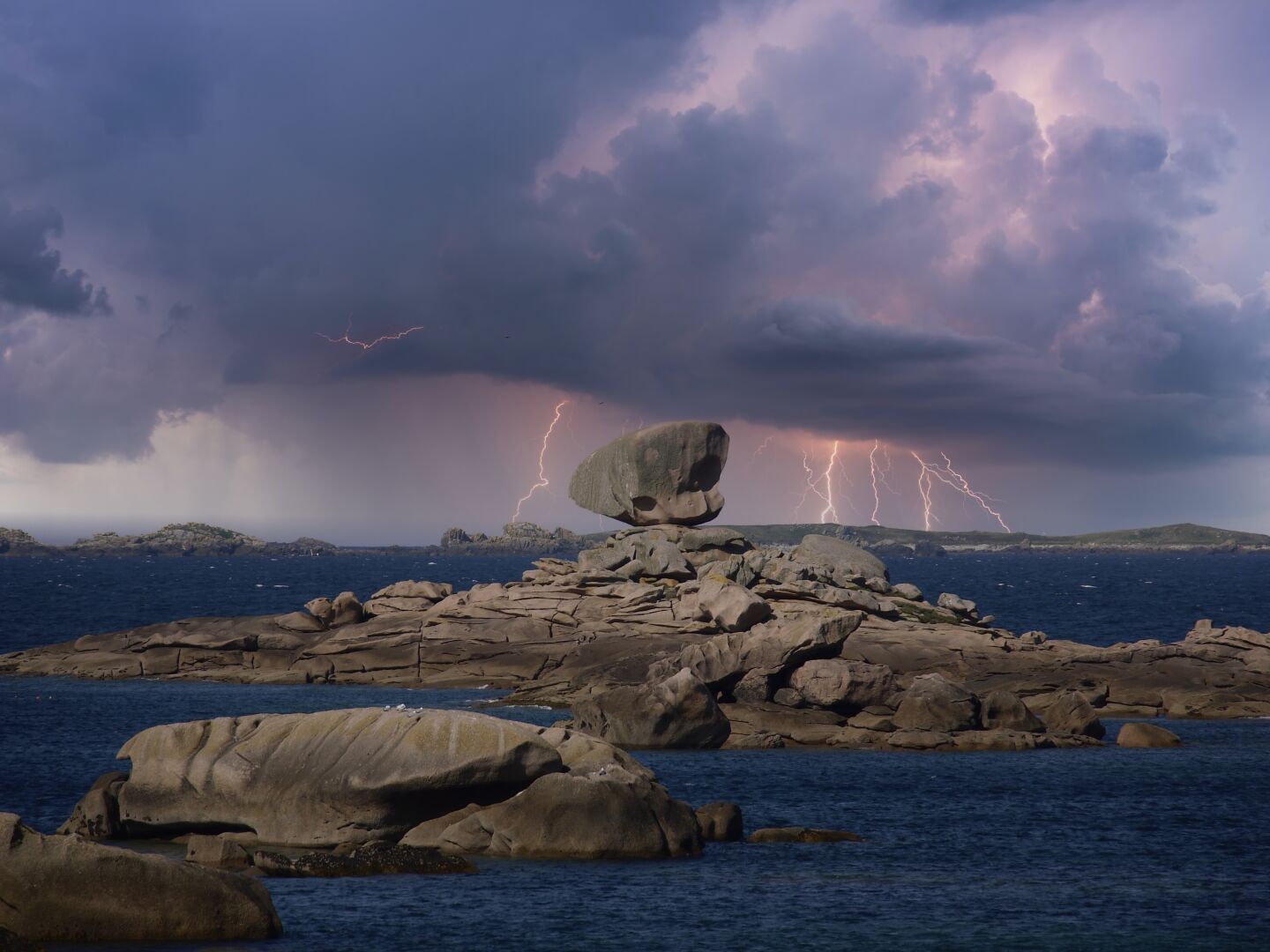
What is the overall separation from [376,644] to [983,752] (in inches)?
1225

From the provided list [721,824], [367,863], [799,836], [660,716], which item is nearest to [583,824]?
[721,824]

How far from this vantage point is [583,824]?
2594 centimetres

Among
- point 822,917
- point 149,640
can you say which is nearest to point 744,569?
point 149,640

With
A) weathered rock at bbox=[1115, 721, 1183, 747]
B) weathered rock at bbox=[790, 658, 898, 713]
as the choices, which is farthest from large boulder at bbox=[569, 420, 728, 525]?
weathered rock at bbox=[1115, 721, 1183, 747]

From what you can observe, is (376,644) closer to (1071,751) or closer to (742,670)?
(742,670)

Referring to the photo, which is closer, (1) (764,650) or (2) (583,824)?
(2) (583,824)

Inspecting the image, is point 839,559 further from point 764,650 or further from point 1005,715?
point 1005,715

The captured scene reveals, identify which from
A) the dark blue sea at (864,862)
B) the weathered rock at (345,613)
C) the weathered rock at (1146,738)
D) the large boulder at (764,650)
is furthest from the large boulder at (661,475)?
the weathered rock at (1146,738)

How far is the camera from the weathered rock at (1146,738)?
4266 centimetres

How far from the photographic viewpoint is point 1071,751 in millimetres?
41688

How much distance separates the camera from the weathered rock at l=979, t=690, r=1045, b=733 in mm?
44375

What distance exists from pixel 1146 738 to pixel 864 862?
2024cm

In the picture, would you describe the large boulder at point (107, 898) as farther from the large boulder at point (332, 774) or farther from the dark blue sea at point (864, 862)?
the large boulder at point (332, 774)

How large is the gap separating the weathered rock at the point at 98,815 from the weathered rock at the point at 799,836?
13.4m
